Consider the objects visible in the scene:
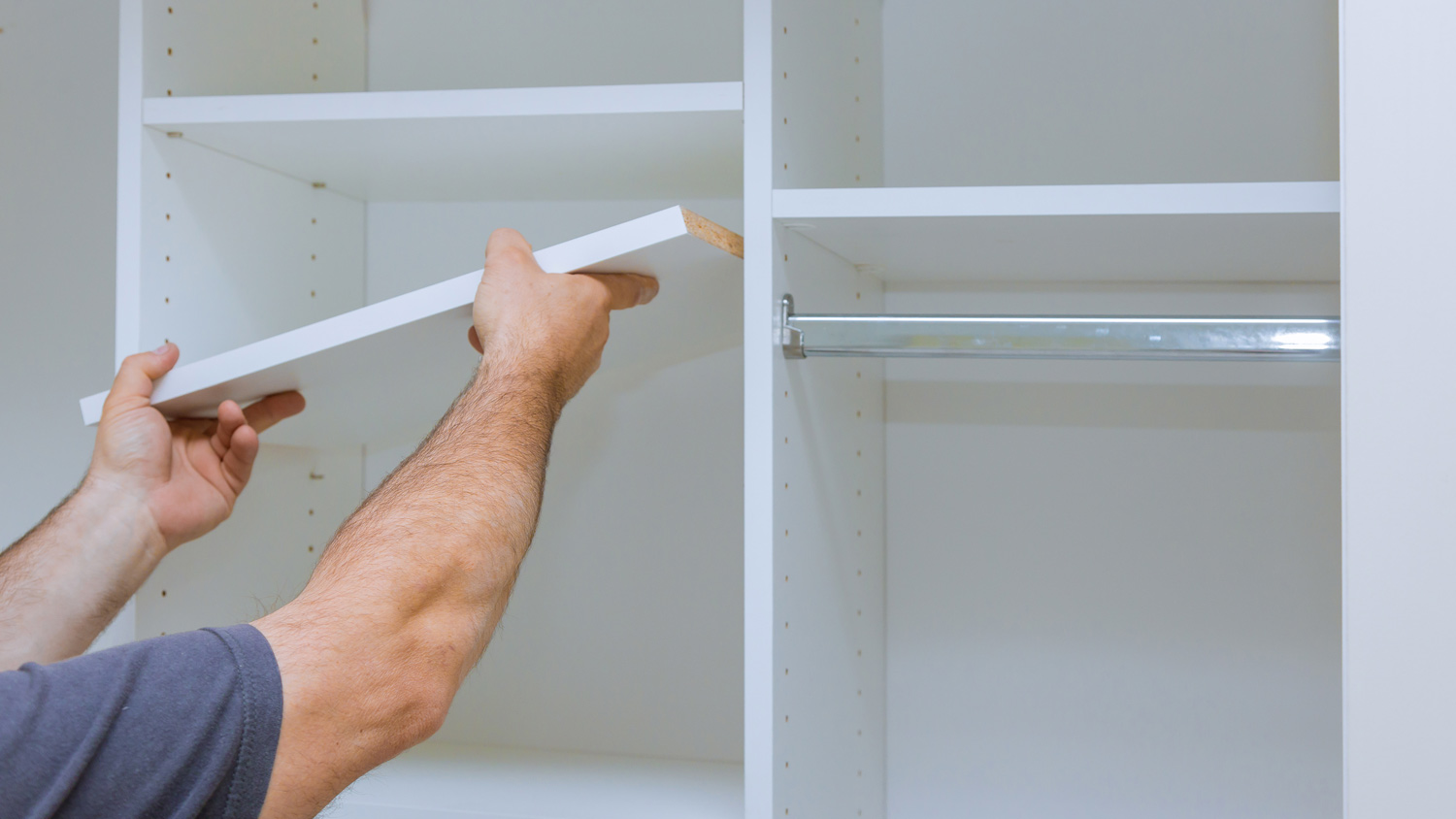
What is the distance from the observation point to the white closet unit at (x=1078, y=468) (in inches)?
43.3

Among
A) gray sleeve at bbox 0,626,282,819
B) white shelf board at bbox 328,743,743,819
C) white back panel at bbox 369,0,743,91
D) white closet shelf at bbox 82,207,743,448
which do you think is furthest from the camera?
white back panel at bbox 369,0,743,91

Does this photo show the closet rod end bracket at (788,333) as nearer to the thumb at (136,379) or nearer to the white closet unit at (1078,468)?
the white closet unit at (1078,468)

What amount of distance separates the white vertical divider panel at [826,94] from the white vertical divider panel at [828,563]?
8 cm

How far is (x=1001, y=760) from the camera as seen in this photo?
121cm

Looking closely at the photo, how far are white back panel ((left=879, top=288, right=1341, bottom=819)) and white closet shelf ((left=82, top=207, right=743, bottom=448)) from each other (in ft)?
1.28

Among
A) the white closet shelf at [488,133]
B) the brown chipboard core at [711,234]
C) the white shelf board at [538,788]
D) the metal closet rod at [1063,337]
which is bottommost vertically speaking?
the white shelf board at [538,788]

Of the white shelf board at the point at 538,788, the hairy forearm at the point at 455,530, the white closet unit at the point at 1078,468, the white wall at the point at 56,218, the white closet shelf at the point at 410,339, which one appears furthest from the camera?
the white wall at the point at 56,218

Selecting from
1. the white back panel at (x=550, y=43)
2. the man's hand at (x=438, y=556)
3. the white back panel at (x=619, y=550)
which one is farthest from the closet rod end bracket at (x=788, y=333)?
the white back panel at (x=550, y=43)

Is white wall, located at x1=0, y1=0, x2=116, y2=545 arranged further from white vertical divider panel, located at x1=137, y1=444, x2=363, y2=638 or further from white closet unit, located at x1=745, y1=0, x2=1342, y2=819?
white closet unit, located at x1=745, y1=0, x2=1342, y2=819

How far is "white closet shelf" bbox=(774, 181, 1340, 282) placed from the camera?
2.48 feet

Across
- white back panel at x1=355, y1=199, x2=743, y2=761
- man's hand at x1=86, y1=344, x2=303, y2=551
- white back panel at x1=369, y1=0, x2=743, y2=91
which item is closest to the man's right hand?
man's hand at x1=86, y1=344, x2=303, y2=551

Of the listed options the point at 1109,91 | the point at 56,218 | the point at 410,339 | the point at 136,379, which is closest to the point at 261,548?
the point at 136,379

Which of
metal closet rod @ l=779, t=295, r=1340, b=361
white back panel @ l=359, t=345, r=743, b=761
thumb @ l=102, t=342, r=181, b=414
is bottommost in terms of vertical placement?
white back panel @ l=359, t=345, r=743, b=761

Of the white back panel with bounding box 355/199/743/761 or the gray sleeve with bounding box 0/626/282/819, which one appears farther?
the white back panel with bounding box 355/199/743/761
